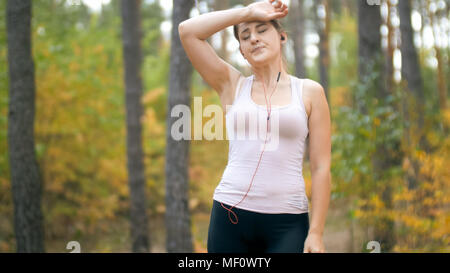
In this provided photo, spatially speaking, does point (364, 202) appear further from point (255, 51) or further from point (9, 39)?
point (9, 39)

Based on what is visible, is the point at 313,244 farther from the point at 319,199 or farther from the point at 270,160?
the point at 270,160

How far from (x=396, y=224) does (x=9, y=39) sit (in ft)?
18.1

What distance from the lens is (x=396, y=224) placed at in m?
6.00

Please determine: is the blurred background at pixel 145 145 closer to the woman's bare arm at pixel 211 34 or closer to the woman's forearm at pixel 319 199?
the woman's bare arm at pixel 211 34

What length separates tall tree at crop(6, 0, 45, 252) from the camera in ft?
17.5

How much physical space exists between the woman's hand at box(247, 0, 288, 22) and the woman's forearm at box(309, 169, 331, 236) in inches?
30.4

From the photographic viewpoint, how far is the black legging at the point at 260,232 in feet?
6.65

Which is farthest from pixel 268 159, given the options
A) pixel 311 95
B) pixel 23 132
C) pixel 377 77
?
pixel 23 132

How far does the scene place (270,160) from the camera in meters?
2.06

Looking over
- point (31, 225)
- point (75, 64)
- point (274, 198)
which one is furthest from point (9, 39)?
point (274, 198)

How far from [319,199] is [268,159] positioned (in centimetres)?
30

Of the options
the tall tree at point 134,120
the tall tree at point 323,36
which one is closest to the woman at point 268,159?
the tall tree at point 134,120

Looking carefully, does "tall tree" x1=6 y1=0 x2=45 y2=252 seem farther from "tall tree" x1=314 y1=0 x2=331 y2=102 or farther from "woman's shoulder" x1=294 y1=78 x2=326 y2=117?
"tall tree" x1=314 y1=0 x2=331 y2=102
